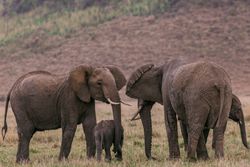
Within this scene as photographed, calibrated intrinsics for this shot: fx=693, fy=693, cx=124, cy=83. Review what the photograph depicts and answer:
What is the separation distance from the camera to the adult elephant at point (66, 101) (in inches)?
425

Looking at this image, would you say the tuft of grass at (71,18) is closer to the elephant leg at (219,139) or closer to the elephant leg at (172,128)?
the elephant leg at (172,128)

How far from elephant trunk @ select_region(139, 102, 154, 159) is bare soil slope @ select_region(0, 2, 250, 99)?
2427 centimetres

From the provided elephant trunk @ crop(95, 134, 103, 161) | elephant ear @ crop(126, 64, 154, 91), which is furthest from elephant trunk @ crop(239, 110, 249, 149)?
elephant trunk @ crop(95, 134, 103, 161)

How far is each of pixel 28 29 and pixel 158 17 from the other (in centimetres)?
909

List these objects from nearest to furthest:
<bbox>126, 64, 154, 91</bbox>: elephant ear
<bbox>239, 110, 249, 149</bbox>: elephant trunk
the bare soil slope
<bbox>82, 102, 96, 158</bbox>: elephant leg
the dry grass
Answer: the dry grass, <bbox>82, 102, 96, 158</bbox>: elephant leg, <bbox>126, 64, 154, 91</bbox>: elephant ear, <bbox>239, 110, 249, 149</bbox>: elephant trunk, the bare soil slope

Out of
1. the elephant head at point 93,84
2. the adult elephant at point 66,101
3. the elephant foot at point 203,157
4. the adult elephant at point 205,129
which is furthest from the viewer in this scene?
the adult elephant at point 205,129

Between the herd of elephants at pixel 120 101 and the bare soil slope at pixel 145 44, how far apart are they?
24.4 meters

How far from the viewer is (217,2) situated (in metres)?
43.0

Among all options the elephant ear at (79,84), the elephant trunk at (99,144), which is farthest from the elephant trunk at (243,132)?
the elephant ear at (79,84)

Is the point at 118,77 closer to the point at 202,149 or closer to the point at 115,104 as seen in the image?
the point at 115,104

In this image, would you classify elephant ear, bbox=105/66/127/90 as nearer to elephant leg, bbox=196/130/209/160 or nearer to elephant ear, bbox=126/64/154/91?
elephant ear, bbox=126/64/154/91

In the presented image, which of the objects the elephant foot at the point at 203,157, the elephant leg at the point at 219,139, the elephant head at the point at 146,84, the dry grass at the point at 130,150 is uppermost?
the elephant head at the point at 146,84

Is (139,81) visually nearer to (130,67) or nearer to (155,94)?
(155,94)

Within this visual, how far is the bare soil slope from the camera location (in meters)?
37.8
